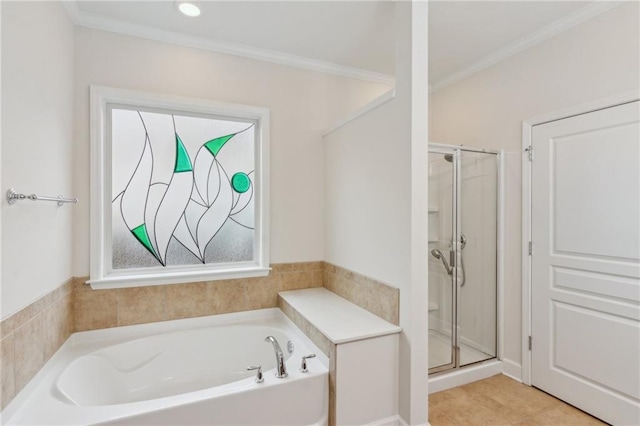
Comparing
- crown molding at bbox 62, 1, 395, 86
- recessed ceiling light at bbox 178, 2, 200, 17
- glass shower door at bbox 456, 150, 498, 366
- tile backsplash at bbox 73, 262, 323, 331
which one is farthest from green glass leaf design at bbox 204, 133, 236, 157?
glass shower door at bbox 456, 150, 498, 366

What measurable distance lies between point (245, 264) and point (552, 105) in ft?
8.63

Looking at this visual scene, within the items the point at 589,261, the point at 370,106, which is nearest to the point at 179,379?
the point at 370,106

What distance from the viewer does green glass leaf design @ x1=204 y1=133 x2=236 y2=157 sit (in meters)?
2.58

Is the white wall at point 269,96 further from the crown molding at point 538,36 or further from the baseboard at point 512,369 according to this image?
the baseboard at point 512,369

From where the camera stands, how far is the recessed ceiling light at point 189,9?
2.03 metres

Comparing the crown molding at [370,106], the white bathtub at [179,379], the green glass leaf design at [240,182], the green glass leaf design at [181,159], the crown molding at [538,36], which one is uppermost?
the crown molding at [538,36]

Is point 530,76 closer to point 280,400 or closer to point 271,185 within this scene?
point 271,185

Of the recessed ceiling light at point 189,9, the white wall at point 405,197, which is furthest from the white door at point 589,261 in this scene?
the recessed ceiling light at point 189,9

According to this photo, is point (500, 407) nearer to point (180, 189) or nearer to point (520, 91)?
point (520, 91)

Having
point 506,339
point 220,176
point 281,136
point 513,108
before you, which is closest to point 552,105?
point 513,108

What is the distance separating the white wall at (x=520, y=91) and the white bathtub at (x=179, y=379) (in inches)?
69.9

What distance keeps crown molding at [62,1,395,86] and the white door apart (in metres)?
1.57

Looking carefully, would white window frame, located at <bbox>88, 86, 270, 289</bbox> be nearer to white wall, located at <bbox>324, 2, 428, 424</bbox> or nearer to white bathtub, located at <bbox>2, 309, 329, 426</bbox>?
white bathtub, located at <bbox>2, 309, 329, 426</bbox>

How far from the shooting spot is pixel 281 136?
107 inches
